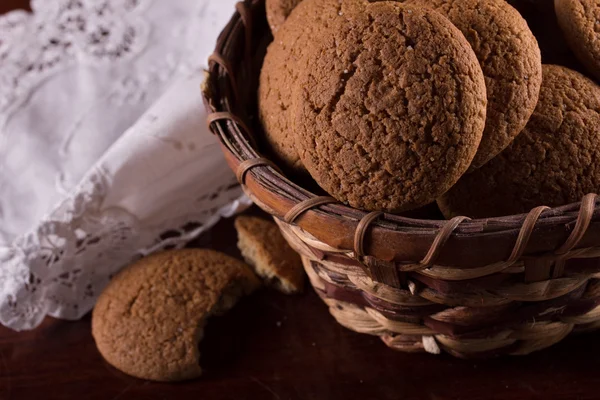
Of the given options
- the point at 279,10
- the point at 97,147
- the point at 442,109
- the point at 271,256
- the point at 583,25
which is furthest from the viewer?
the point at 97,147

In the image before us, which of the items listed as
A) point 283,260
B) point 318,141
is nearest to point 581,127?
point 318,141

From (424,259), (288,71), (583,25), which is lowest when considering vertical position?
(424,259)

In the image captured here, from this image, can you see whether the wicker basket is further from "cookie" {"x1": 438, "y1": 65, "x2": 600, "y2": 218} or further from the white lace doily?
the white lace doily

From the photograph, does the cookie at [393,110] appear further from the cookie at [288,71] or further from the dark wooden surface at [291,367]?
the dark wooden surface at [291,367]

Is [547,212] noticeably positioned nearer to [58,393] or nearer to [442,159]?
[442,159]

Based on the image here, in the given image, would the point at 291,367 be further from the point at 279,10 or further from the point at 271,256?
the point at 279,10

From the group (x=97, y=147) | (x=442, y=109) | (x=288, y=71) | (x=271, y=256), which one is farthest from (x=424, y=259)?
(x=97, y=147)
